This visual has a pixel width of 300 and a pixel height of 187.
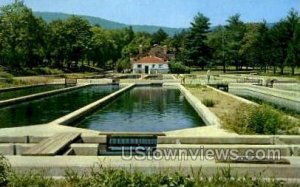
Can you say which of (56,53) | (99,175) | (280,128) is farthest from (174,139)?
(56,53)

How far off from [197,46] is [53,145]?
79.9 metres

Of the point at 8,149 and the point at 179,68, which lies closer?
the point at 8,149

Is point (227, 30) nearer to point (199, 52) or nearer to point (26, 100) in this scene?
point (199, 52)

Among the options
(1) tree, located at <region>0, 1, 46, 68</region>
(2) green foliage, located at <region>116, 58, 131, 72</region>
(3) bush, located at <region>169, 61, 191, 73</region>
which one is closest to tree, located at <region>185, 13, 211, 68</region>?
(3) bush, located at <region>169, 61, 191, 73</region>

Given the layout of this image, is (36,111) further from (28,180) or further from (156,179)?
(156,179)

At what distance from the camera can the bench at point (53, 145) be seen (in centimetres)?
1010

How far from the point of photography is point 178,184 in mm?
6883

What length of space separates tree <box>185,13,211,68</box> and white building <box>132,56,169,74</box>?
472 cm

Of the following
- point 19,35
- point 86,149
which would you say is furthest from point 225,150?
point 19,35

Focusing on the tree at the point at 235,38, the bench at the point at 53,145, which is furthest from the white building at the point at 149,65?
the bench at the point at 53,145

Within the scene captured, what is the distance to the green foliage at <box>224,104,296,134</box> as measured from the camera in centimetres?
1455

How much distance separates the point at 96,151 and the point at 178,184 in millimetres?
4763

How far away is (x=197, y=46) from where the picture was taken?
89562mm

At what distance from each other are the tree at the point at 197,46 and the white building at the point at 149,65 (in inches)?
186
